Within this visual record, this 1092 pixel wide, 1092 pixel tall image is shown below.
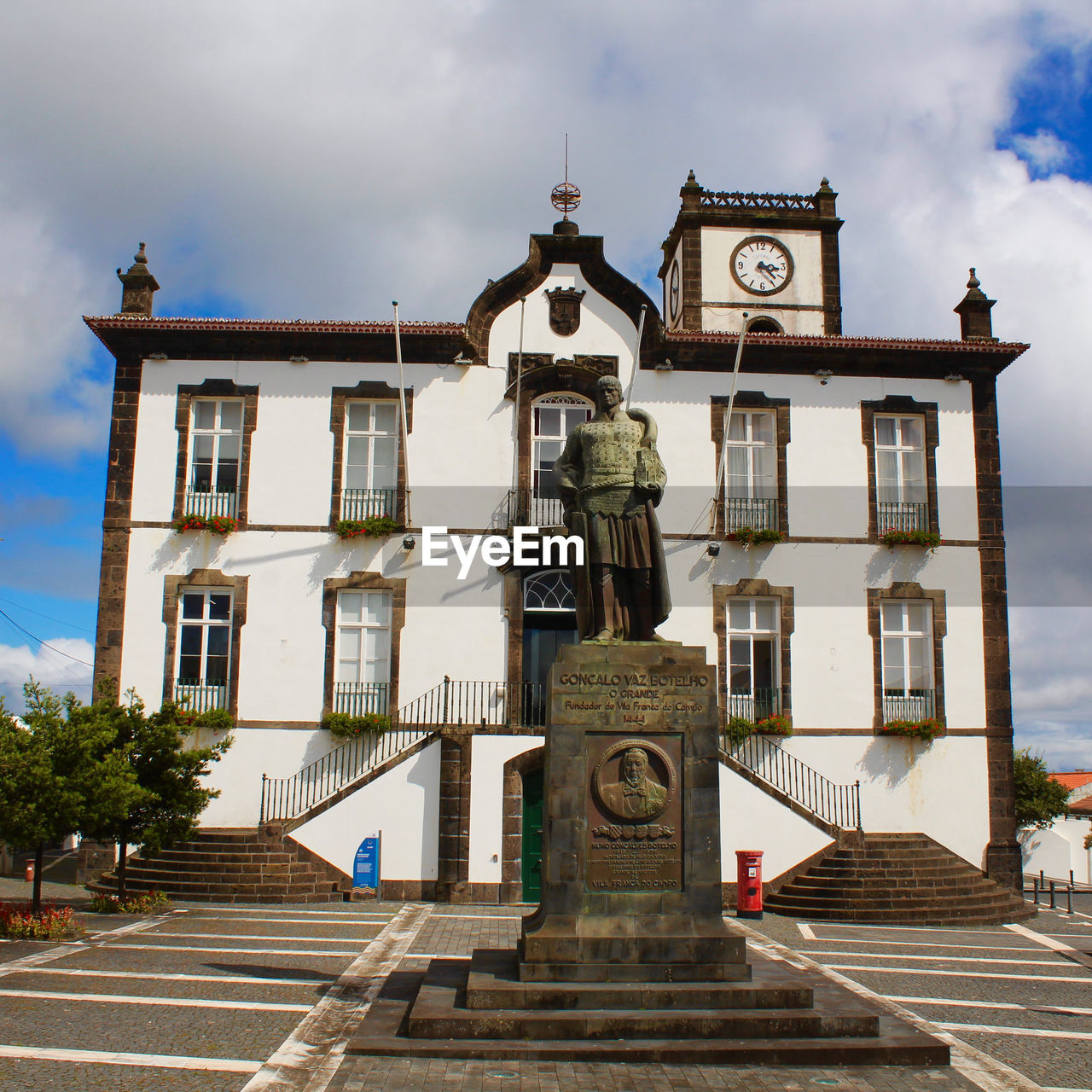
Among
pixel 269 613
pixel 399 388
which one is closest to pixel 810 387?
pixel 399 388

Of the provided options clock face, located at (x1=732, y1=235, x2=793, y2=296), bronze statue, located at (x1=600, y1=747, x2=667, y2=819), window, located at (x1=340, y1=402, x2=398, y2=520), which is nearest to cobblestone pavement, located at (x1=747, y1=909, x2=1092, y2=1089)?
bronze statue, located at (x1=600, y1=747, x2=667, y2=819)

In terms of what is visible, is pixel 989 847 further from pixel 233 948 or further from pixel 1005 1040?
pixel 233 948

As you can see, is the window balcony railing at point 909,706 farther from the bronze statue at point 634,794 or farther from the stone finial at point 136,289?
the stone finial at point 136,289

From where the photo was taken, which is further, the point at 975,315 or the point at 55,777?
the point at 975,315

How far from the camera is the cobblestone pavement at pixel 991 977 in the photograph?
8750 mm

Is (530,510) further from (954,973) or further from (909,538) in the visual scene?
(954,973)

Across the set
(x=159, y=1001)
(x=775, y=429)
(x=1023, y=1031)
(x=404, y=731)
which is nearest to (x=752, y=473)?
(x=775, y=429)

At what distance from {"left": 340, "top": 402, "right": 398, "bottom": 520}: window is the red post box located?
359 inches

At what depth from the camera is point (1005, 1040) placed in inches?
351

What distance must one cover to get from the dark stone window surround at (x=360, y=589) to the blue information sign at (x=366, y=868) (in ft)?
9.31

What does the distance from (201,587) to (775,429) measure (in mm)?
11860

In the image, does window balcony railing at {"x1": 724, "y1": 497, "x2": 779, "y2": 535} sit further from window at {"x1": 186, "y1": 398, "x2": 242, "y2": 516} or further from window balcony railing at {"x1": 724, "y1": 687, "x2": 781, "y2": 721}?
window at {"x1": 186, "y1": 398, "x2": 242, "y2": 516}

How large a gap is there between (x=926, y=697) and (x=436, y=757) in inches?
380

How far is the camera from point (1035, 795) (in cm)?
2670
